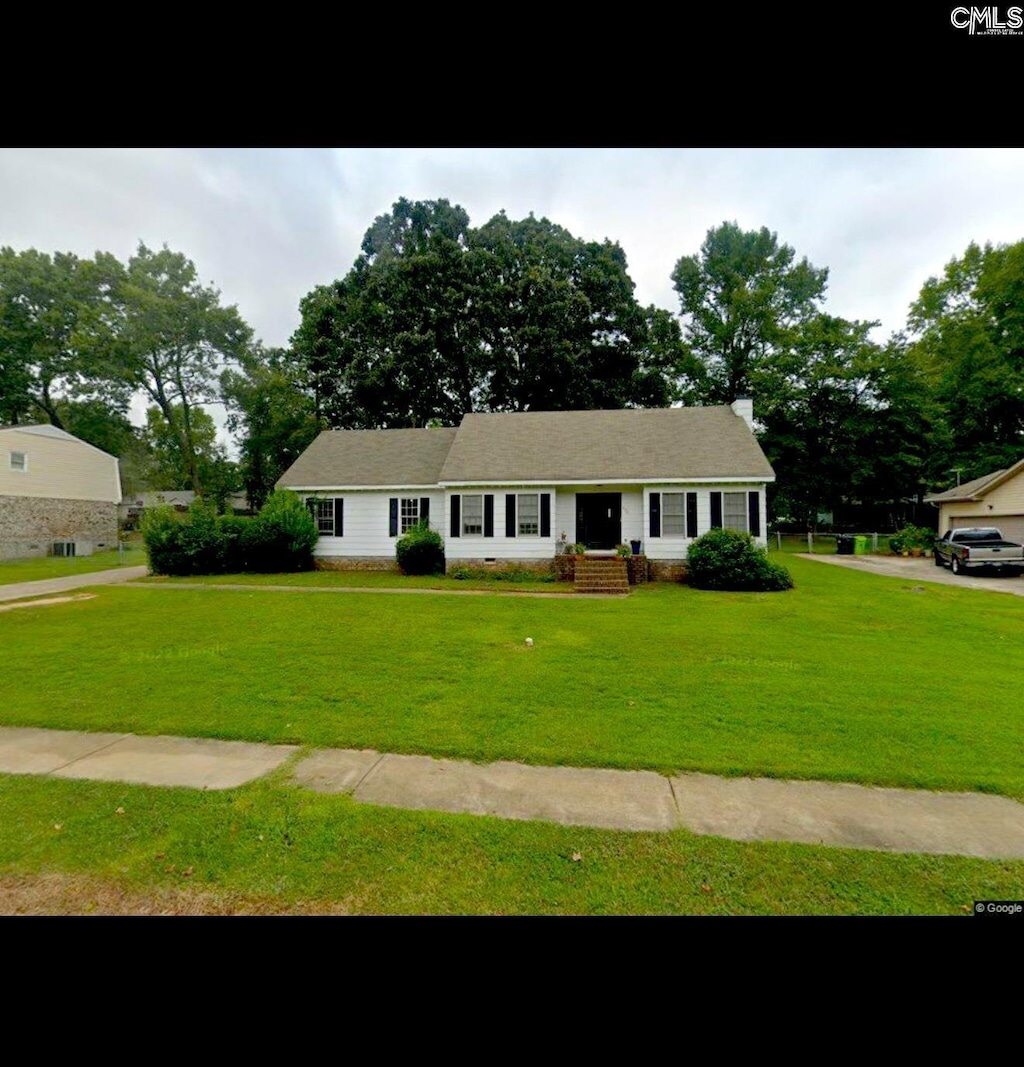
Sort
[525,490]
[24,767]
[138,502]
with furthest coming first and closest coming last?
1. [138,502]
2. [525,490]
3. [24,767]

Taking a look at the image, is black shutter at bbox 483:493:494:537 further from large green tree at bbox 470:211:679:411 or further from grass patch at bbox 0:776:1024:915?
large green tree at bbox 470:211:679:411

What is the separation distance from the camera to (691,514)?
14.4 metres

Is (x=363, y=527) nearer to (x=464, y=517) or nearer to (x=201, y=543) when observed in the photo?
(x=464, y=517)

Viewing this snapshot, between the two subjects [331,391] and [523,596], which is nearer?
[523,596]

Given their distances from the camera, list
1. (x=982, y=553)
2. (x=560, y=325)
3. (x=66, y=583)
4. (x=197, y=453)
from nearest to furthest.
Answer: (x=66, y=583), (x=982, y=553), (x=560, y=325), (x=197, y=453)

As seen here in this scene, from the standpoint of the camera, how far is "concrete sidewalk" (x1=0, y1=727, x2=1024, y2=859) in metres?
2.91

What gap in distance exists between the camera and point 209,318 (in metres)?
30.2

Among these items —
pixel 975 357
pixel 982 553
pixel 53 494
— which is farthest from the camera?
pixel 975 357

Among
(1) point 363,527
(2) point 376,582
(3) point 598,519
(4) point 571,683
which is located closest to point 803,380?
(3) point 598,519

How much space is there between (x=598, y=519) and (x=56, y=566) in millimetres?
21865

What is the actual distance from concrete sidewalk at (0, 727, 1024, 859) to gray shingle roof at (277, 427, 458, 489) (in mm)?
13057
